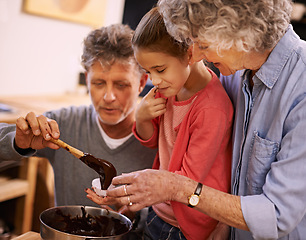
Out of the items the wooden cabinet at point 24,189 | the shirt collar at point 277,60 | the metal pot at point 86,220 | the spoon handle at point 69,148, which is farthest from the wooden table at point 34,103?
the shirt collar at point 277,60

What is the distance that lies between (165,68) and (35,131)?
1.65 ft

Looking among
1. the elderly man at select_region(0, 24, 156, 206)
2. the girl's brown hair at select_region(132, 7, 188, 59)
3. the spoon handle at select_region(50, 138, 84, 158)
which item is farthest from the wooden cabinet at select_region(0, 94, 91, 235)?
the girl's brown hair at select_region(132, 7, 188, 59)

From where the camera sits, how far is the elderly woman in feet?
3.76

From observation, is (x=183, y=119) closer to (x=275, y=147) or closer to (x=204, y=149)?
(x=204, y=149)

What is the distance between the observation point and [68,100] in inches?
144

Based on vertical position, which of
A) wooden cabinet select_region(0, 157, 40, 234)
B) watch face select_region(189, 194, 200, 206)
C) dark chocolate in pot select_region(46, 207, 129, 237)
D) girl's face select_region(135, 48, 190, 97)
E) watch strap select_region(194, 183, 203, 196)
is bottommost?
wooden cabinet select_region(0, 157, 40, 234)

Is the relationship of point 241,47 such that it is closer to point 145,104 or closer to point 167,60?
point 167,60

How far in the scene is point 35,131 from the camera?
4.71 ft

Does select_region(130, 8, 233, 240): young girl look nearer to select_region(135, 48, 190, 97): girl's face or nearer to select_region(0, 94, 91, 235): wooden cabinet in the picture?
select_region(135, 48, 190, 97): girl's face

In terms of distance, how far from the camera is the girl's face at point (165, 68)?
4.50ft

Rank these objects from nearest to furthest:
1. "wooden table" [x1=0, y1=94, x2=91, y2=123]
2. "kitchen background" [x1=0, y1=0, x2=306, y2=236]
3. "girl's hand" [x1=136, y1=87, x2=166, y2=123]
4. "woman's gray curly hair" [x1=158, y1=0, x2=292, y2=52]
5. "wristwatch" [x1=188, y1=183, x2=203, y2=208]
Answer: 1. "woman's gray curly hair" [x1=158, y1=0, x2=292, y2=52]
2. "wristwatch" [x1=188, y1=183, x2=203, y2=208]
3. "girl's hand" [x1=136, y1=87, x2=166, y2=123]
4. "wooden table" [x1=0, y1=94, x2=91, y2=123]
5. "kitchen background" [x1=0, y1=0, x2=306, y2=236]

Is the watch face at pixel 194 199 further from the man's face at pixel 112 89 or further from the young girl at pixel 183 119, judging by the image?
the man's face at pixel 112 89

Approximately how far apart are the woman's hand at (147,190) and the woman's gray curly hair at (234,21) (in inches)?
16.3

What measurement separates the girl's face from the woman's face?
0.40 feet
